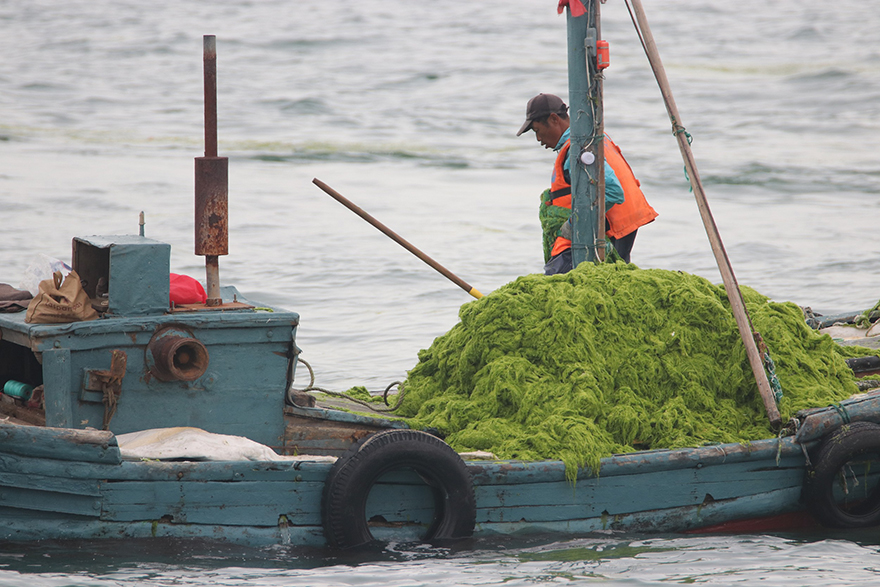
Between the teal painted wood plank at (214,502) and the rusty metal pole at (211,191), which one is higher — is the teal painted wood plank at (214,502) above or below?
below

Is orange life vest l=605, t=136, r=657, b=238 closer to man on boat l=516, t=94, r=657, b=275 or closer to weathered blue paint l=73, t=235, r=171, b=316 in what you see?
man on boat l=516, t=94, r=657, b=275

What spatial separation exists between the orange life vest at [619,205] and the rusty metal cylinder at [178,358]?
8.59ft

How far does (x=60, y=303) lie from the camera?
5.16 metres

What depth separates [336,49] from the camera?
31281 millimetres

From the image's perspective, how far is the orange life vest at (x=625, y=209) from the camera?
22.5ft

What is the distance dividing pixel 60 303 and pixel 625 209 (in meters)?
3.56

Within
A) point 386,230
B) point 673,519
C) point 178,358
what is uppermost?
point 386,230

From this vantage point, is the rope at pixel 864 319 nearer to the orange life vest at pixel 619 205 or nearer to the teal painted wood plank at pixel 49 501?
the orange life vest at pixel 619 205

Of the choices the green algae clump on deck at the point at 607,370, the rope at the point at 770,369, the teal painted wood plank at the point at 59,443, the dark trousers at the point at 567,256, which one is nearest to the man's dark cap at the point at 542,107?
the dark trousers at the point at 567,256

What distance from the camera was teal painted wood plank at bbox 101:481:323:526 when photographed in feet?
16.5

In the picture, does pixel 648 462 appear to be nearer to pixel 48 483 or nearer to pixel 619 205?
pixel 619 205

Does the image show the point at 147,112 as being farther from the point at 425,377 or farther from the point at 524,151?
the point at 425,377

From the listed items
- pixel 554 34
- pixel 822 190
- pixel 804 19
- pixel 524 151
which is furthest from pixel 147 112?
pixel 804 19

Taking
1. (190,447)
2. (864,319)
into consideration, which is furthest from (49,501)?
(864,319)
